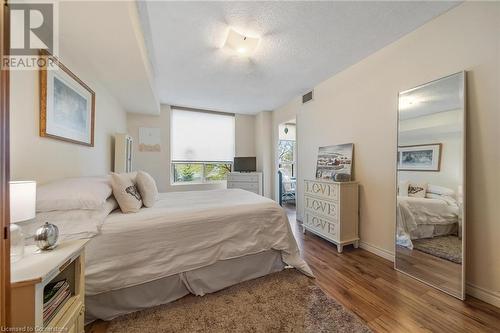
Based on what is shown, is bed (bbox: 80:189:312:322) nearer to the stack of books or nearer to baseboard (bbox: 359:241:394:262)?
the stack of books

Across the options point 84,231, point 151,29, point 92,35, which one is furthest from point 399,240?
point 92,35

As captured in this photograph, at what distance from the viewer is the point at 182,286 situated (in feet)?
5.29

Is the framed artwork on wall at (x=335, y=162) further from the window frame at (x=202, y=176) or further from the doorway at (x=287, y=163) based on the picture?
the window frame at (x=202, y=176)

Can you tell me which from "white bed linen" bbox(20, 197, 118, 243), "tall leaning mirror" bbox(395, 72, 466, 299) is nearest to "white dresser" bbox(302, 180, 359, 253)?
"tall leaning mirror" bbox(395, 72, 466, 299)

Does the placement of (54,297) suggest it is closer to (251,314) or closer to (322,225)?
(251,314)

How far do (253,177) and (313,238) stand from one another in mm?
2064

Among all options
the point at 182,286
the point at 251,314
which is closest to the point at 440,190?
the point at 251,314

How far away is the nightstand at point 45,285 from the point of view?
0.77 meters

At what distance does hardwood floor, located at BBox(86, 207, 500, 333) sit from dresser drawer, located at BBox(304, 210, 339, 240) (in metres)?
0.36

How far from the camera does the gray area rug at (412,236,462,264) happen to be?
1647 mm

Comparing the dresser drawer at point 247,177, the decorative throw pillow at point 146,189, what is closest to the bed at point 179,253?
the decorative throw pillow at point 146,189

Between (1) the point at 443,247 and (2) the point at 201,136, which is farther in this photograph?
(2) the point at 201,136

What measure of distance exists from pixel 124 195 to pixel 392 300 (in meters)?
2.43

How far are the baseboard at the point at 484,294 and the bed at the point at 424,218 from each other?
432mm
